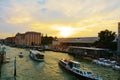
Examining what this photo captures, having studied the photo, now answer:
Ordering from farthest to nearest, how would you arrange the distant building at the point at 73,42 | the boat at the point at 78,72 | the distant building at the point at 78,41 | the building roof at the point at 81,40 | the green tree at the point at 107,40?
the distant building at the point at 73,42
the distant building at the point at 78,41
the building roof at the point at 81,40
the green tree at the point at 107,40
the boat at the point at 78,72

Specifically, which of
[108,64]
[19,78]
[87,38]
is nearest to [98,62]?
[108,64]

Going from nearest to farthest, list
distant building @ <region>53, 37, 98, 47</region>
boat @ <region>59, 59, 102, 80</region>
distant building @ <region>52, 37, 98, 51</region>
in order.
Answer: boat @ <region>59, 59, 102, 80</region> < distant building @ <region>53, 37, 98, 47</region> < distant building @ <region>52, 37, 98, 51</region>

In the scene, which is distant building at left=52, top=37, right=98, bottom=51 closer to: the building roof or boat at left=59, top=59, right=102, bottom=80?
the building roof

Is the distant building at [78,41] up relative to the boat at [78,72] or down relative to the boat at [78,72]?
up

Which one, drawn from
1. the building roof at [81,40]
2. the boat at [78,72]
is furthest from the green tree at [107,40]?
the boat at [78,72]

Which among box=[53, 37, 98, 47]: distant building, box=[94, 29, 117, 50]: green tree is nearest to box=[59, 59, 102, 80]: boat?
box=[94, 29, 117, 50]: green tree

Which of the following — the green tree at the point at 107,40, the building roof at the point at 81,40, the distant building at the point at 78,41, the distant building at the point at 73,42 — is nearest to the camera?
the green tree at the point at 107,40

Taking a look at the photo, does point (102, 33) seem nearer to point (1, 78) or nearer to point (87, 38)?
point (87, 38)

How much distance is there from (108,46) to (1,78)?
62.5m

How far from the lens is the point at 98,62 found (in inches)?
2864

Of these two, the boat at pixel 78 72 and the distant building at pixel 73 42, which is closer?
the boat at pixel 78 72

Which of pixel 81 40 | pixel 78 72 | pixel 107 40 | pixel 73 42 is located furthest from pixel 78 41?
pixel 78 72

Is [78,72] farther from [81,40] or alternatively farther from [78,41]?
[78,41]

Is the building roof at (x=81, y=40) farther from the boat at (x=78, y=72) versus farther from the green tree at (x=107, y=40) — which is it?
the boat at (x=78, y=72)
